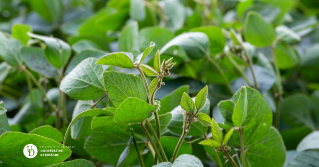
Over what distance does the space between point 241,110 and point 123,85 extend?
13 centimetres

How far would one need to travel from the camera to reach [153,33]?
20.8 inches

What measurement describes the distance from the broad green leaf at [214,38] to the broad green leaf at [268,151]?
173 millimetres

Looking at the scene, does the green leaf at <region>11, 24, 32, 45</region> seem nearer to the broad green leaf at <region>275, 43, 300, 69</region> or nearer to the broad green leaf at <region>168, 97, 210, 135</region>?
the broad green leaf at <region>168, 97, 210, 135</region>

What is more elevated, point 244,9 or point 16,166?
point 244,9

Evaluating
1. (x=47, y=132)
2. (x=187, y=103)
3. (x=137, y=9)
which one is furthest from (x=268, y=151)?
(x=137, y=9)

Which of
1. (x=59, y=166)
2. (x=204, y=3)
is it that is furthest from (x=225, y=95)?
(x=59, y=166)

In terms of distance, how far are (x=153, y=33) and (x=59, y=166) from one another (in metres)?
0.30

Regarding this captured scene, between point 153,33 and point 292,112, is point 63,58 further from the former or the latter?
point 292,112

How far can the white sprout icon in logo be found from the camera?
312mm

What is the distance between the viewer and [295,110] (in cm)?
58

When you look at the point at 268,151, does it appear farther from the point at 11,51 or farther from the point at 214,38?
the point at 11,51

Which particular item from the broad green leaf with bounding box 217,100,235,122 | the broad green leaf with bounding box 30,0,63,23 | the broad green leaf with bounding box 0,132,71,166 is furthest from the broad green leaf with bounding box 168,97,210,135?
the broad green leaf with bounding box 30,0,63,23

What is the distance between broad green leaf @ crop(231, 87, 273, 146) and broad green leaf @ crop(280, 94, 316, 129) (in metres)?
0.25

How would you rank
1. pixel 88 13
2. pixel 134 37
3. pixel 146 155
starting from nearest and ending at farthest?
1. pixel 146 155
2. pixel 134 37
3. pixel 88 13
